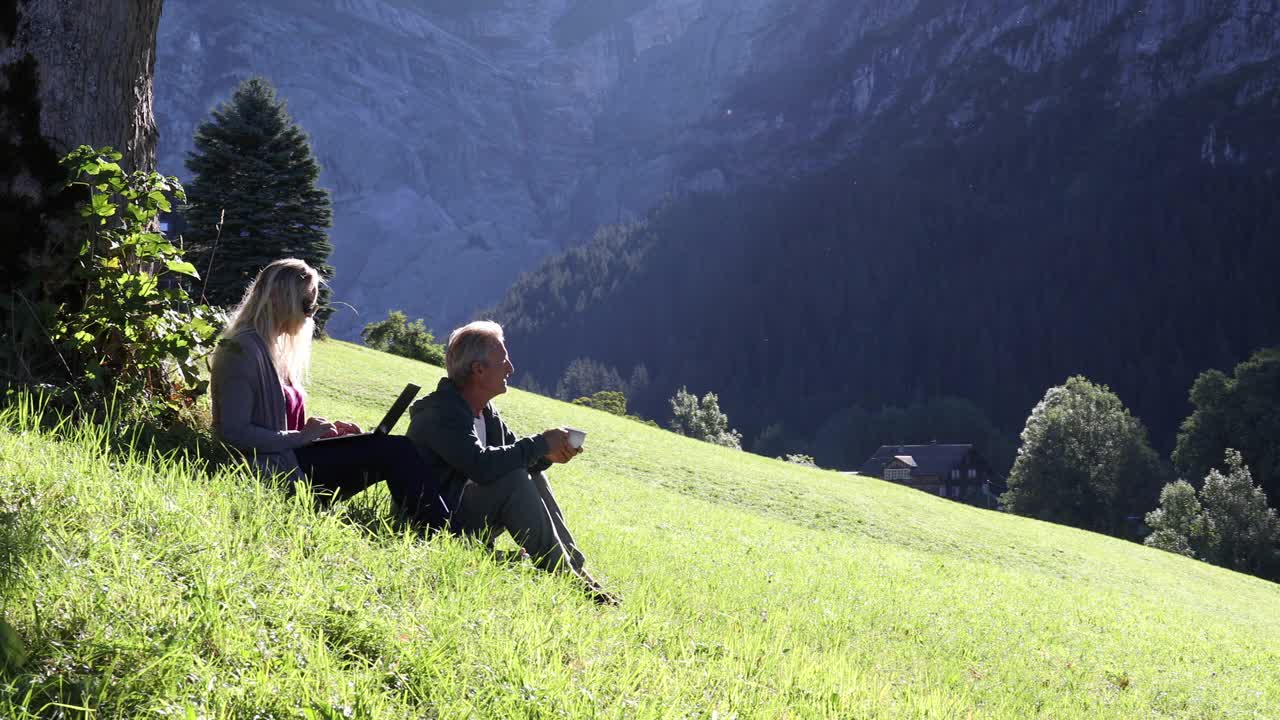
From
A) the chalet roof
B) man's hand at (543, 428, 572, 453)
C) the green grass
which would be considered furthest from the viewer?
the chalet roof

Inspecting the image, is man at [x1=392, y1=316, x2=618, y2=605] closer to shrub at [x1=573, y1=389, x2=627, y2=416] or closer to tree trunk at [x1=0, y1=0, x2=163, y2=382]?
tree trunk at [x1=0, y1=0, x2=163, y2=382]

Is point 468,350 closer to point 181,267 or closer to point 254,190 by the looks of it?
point 181,267

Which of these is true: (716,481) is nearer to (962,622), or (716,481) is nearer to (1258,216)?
(962,622)

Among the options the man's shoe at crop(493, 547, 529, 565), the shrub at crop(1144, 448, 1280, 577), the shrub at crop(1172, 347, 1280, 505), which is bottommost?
the man's shoe at crop(493, 547, 529, 565)

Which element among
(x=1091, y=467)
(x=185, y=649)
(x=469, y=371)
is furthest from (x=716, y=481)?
(x=1091, y=467)

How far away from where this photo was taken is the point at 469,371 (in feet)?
21.0

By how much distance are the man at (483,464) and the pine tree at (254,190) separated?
35264mm

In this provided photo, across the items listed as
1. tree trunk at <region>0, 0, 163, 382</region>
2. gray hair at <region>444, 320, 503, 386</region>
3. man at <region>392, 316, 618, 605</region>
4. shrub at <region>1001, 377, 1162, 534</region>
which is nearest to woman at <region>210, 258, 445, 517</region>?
man at <region>392, 316, 618, 605</region>

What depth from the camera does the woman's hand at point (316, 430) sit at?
5.92 metres

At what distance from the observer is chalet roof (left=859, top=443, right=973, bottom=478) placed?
115m

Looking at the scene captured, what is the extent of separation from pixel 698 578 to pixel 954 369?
614 feet

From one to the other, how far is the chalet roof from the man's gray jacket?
4408 inches

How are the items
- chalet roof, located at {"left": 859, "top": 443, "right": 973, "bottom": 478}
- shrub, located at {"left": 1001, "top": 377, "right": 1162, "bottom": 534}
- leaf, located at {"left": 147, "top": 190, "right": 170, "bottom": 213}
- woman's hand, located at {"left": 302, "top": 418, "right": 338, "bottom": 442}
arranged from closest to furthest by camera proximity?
woman's hand, located at {"left": 302, "top": 418, "right": 338, "bottom": 442}
leaf, located at {"left": 147, "top": 190, "right": 170, "bottom": 213}
shrub, located at {"left": 1001, "top": 377, "right": 1162, "bottom": 534}
chalet roof, located at {"left": 859, "top": 443, "right": 973, "bottom": 478}

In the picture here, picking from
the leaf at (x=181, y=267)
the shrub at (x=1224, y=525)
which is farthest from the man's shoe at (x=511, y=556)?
the shrub at (x=1224, y=525)
